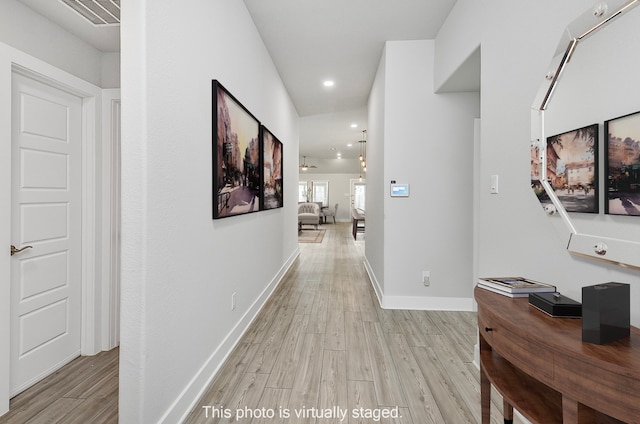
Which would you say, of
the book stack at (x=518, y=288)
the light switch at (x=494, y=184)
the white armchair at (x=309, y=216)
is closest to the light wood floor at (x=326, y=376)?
the book stack at (x=518, y=288)

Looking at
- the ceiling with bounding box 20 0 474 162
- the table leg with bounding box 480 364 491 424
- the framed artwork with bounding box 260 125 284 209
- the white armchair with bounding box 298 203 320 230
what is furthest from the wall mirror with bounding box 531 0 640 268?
the white armchair with bounding box 298 203 320 230

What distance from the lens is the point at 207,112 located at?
1953 mm

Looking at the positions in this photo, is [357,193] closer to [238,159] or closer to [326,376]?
[238,159]

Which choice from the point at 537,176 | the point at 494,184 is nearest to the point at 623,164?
the point at 537,176

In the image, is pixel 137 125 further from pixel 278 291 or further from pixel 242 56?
pixel 278 291

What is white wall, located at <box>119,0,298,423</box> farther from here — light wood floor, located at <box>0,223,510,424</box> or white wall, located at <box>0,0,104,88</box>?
white wall, located at <box>0,0,104,88</box>

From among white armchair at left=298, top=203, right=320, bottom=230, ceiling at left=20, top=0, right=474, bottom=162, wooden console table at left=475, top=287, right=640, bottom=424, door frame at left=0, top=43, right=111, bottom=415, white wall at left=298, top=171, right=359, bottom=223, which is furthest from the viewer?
white wall at left=298, top=171, right=359, bottom=223

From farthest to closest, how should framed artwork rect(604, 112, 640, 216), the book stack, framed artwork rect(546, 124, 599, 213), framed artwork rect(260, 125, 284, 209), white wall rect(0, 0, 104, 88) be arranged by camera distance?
framed artwork rect(260, 125, 284, 209) < white wall rect(0, 0, 104, 88) < the book stack < framed artwork rect(546, 124, 599, 213) < framed artwork rect(604, 112, 640, 216)

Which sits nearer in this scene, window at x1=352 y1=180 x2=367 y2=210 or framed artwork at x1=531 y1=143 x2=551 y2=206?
framed artwork at x1=531 y1=143 x2=551 y2=206

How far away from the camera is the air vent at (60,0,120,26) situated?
192 centimetres

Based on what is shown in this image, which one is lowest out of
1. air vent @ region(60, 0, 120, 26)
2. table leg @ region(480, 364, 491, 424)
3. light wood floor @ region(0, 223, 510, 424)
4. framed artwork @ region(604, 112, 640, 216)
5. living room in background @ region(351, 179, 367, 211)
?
light wood floor @ region(0, 223, 510, 424)

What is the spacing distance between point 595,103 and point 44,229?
9.99 feet

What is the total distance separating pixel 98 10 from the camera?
200cm

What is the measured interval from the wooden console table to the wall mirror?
35 centimetres
